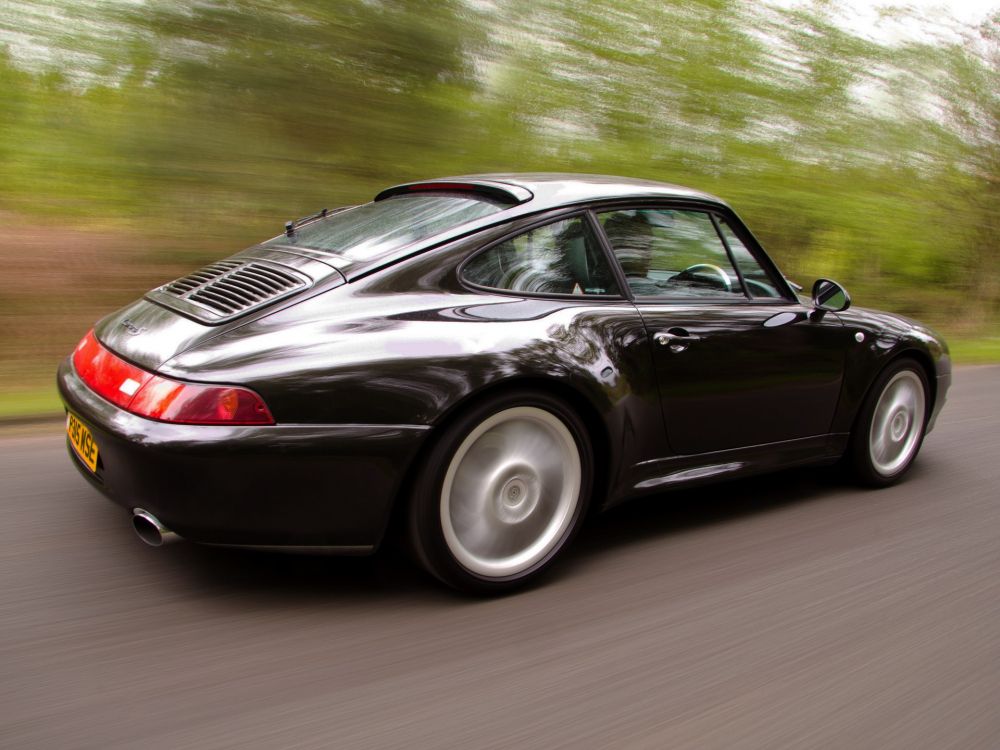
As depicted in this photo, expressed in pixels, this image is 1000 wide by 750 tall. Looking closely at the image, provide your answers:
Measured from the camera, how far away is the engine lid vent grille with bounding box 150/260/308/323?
2725mm

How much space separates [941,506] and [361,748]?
2981 millimetres

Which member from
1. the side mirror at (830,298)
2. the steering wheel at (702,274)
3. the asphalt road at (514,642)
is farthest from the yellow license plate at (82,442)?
the side mirror at (830,298)

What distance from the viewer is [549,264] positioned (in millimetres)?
3135

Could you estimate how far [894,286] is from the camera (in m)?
12.3

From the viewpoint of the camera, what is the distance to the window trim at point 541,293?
294 cm

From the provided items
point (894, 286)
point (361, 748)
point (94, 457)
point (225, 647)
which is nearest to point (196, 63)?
point (94, 457)

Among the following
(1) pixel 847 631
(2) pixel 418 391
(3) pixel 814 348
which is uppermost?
(3) pixel 814 348

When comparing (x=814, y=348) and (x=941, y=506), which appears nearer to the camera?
(x=814, y=348)

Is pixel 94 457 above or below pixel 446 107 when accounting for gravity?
below

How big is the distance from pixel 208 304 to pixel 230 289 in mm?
96

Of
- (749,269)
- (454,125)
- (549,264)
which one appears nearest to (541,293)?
(549,264)

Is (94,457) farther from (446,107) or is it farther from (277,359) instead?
(446,107)

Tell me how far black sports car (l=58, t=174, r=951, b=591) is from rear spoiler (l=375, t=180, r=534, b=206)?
0.5 inches

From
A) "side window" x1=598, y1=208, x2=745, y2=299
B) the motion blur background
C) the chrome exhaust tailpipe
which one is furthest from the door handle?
the motion blur background
